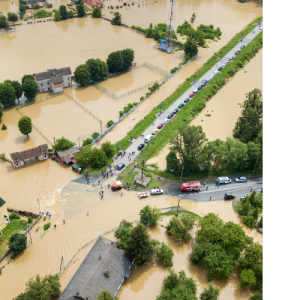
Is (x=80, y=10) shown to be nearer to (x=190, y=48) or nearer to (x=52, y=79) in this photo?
(x=190, y=48)

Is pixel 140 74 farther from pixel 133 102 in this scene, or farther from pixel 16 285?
pixel 16 285

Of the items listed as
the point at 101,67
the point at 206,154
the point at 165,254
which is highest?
the point at 101,67

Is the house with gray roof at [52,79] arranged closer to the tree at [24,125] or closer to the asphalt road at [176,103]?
the tree at [24,125]

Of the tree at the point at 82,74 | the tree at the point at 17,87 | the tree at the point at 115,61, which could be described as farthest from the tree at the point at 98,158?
the tree at the point at 115,61

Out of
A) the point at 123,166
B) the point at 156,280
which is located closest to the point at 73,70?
the point at 123,166

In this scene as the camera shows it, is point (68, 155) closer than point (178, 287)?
No

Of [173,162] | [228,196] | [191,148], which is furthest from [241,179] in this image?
[173,162]

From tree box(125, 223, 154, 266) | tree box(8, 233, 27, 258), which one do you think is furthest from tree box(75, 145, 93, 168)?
tree box(125, 223, 154, 266)
